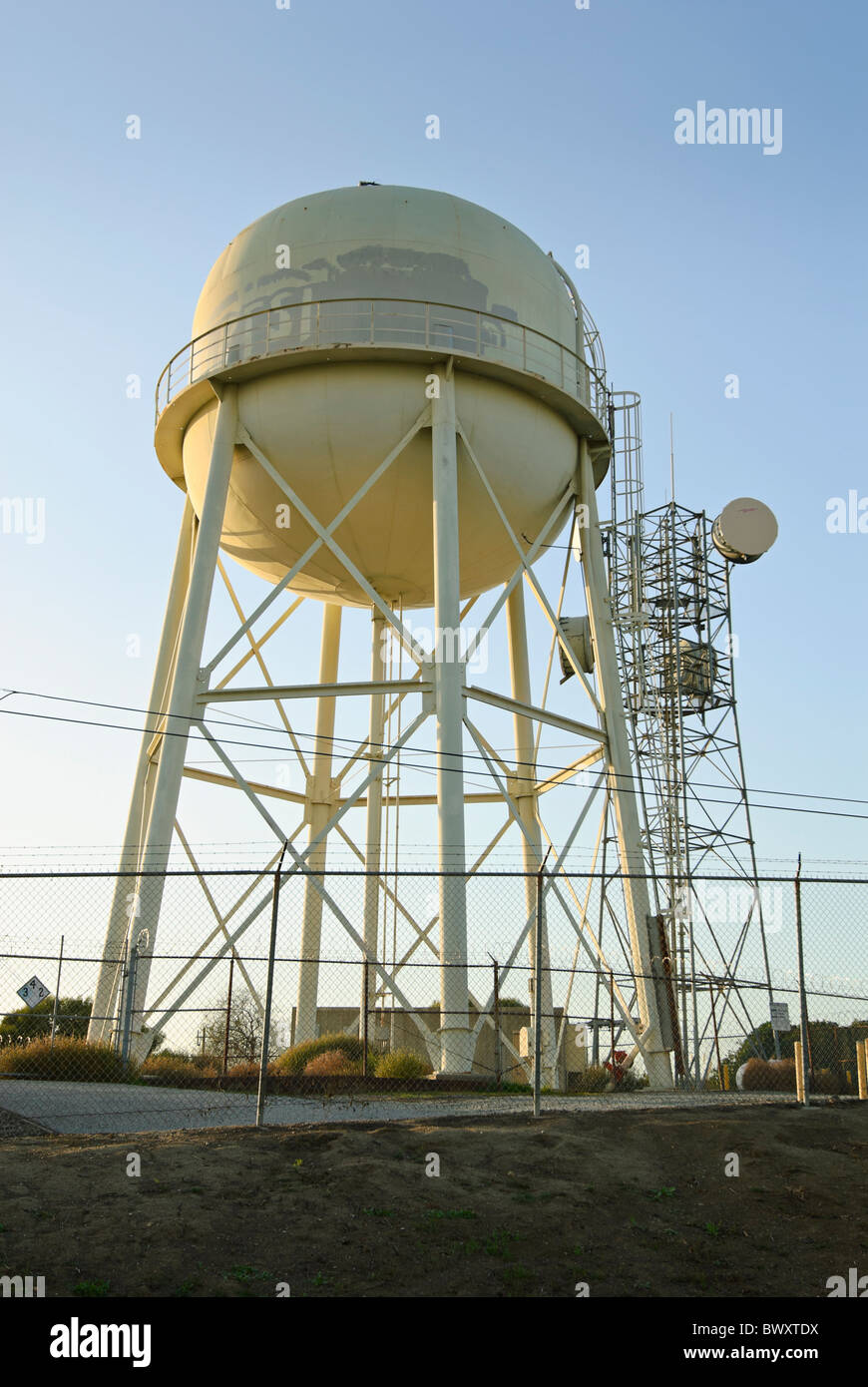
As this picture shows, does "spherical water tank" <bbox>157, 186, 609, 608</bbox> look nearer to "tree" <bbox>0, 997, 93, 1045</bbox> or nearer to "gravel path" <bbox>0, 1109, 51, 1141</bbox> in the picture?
"tree" <bbox>0, 997, 93, 1045</bbox>

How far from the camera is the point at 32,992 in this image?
2175 centimetres

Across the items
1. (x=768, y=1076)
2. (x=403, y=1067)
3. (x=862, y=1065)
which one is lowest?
(x=403, y=1067)

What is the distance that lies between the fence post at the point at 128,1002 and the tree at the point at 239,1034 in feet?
11.3

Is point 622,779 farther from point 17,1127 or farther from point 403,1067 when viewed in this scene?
point 17,1127

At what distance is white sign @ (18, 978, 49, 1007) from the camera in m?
21.6

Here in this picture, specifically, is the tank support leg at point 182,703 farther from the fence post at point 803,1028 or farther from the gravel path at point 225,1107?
the fence post at point 803,1028

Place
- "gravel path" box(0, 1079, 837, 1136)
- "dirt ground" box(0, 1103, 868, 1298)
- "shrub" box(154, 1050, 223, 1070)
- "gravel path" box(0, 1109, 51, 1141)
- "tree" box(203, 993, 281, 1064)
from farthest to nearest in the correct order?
"tree" box(203, 993, 281, 1064) → "shrub" box(154, 1050, 223, 1070) → "gravel path" box(0, 1079, 837, 1136) → "gravel path" box(0, 1109, 51, 1141) → "dirt ground" box(0, 1103, 868, 1298)

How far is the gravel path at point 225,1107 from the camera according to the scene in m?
12.3

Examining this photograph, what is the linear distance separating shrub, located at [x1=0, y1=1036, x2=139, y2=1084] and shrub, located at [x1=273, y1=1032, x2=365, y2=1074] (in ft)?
10.0

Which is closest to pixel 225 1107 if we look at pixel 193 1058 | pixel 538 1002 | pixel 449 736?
pixel 538 1002

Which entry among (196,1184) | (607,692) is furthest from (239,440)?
(196,1184)

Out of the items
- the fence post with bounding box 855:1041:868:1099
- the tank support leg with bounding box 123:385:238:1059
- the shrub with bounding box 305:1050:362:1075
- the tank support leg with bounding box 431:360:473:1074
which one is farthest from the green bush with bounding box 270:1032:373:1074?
the fence post with bounding box 855:1041:868:1099

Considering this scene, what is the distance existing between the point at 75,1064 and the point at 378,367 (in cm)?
1008
